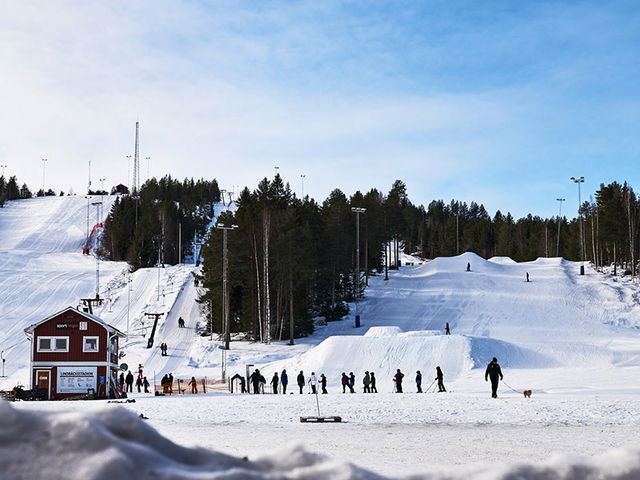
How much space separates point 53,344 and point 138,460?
42.4 m

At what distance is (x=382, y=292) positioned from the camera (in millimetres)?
83750

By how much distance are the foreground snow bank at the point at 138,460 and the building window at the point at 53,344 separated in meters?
41.9

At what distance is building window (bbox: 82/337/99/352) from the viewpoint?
42000mm

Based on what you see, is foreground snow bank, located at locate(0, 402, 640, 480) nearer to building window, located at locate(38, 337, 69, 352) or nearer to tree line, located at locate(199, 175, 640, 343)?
building window, located at locate(38, 337, 69, 352)

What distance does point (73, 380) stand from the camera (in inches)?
1630

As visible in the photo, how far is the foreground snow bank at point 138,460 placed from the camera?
7.43ft

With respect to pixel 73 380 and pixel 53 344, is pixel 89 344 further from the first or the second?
pixel 73 380

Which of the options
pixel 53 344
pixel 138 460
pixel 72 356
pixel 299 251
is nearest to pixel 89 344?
pixel 72 356

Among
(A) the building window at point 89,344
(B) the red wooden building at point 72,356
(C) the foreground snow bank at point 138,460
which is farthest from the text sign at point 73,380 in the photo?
(C) the foreground snow bank at point 138,460

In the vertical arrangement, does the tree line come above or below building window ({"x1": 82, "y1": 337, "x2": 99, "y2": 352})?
above

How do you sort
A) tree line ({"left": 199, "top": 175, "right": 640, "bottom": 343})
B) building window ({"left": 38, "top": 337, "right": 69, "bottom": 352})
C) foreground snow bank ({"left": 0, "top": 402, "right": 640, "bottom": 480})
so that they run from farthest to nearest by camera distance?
1. tree line ({"left": 199, "top": 175, "right": 640, "bottom": 343})
2. building window ({"left": 38, "top": 337, "right": 69, "bottom": 352})
3. foreground snow bank ({"left": 0, "top": 402, "right": 640, "bottom": 480})

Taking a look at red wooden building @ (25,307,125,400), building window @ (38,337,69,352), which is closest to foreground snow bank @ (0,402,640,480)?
red wooden building @ (25,307,125,400)

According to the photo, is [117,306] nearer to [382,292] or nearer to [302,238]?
[302,238]

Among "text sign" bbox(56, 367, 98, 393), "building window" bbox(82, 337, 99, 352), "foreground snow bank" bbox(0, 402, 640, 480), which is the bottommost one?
"text sign" bbox(56, 367, 98, 393)
